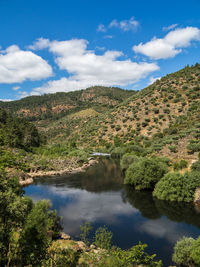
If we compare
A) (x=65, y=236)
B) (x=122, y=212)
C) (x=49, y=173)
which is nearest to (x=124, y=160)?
(x=49, y=173)

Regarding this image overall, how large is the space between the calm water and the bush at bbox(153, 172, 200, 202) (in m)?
1.18

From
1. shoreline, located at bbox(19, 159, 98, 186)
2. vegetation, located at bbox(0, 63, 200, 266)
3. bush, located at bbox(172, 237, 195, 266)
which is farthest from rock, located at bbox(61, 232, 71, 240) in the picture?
shoreline, located at bbox(19, 159, 98, 186)

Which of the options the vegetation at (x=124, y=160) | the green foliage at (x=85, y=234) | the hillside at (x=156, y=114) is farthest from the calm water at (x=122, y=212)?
the hillside at (x=156, y=114)

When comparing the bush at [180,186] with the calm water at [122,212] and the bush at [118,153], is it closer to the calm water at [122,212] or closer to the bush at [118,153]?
the calm water at [122,212]

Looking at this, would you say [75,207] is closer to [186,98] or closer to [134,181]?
[134,181]

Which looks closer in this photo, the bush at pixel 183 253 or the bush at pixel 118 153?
the bush at pixel 183 253

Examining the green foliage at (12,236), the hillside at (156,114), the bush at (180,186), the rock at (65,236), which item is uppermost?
the hillside at (156,114)

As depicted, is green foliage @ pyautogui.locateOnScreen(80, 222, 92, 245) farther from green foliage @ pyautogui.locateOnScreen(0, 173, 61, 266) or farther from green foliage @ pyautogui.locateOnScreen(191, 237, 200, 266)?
green foliage @ pyautogui.locateOnScreen(0, 173, 61, 266)

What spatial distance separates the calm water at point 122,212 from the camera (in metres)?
22.0

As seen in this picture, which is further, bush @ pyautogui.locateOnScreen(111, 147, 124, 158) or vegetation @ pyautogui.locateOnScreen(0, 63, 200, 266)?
bush @ pyautogui.locateOnScreen(111, 147, 124, 158)

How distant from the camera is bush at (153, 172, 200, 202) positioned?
30047 millimetres

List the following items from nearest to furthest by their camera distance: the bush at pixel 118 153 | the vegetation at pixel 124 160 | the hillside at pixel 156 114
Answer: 1. the vegetation at pixel 124 160
2. the bush at pixel 118 153
3. the hillside at pixel 156 114

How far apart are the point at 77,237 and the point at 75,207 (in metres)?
8.77

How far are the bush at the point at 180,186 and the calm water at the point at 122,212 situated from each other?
1182mm
